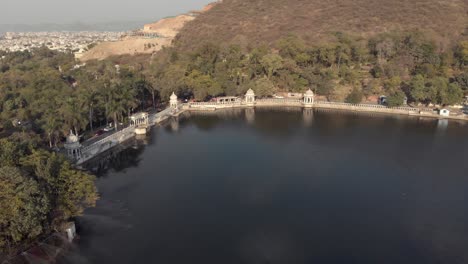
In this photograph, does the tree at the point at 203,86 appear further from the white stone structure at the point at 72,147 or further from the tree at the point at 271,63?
the white stone structure at the point at 72,147

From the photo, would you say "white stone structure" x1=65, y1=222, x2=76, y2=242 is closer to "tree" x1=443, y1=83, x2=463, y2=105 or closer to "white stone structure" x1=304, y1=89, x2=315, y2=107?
"white stone structure" x1=304, y1=89, x2=315, y2=107

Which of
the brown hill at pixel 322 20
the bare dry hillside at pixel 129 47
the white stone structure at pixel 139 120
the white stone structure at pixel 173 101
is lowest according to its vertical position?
the white stone structure at pixel 139 120

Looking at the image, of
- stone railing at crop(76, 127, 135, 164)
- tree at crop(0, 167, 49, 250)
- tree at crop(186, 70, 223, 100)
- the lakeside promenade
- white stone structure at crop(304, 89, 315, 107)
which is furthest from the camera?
tree at crop(186, 70, 223, 100)

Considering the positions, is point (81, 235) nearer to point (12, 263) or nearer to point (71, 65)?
point (12, 263)

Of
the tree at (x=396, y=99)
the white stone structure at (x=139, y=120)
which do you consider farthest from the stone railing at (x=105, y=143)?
the tree at (x=396, y=99)

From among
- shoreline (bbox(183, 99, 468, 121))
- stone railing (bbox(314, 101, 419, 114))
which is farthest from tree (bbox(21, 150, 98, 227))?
stone railing (bbox(314, 101, 419, 114))

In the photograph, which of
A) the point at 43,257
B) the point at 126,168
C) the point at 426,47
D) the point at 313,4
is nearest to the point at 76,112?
the point at 126,168
